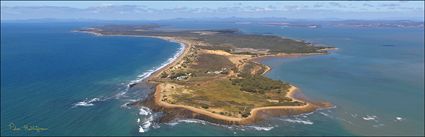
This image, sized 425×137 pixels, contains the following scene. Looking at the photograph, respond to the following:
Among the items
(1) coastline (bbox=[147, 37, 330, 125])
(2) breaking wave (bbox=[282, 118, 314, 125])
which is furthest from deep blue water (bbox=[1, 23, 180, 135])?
(2) breaking wave (bbox=[282, 118, 314, 125])

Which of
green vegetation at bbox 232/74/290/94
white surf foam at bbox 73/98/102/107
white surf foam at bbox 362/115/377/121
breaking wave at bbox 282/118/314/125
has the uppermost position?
green vegetation at bbox 232/74/290/94

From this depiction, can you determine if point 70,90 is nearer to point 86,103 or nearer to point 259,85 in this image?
point 86,103

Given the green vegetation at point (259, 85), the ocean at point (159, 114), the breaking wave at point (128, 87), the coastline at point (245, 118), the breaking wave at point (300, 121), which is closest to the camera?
the ocean at point (159, 114)

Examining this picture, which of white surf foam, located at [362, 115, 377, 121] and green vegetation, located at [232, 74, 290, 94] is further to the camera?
green vegetation, located at [232, 74, 290, 94]

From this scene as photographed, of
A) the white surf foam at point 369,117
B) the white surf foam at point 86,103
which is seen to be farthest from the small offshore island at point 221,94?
the white surf foam at point 86,103

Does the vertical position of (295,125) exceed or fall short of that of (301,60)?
it falls short

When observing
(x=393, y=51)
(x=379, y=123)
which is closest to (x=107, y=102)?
(x=379, y=123)

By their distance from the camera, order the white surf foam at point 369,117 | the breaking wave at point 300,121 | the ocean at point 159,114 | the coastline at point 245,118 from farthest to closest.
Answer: the white surf foam at point 369,117
the coastline at point 245,118
the breaking wave at point 300,121
the ocean at point 159,114

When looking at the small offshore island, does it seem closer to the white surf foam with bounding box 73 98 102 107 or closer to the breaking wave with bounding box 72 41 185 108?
the breaking wave with bounding box 72 41 185 108

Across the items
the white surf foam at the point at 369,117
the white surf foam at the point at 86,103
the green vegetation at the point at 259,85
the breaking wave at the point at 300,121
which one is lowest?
the breaking wave at the point at 300,121

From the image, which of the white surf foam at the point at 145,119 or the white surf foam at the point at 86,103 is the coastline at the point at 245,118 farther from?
the white surf foam at the point at 86,103

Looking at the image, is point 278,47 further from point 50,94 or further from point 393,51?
point 50,94
